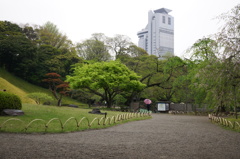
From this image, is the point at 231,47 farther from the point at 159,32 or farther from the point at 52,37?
the point at 159,32

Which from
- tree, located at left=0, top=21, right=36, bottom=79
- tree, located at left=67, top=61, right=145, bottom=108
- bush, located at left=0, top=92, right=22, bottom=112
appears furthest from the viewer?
tree, located at left=0, top=21, right=36, bottom=79

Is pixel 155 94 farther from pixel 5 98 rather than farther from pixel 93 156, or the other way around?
pixel 93 156

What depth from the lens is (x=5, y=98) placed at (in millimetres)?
12680

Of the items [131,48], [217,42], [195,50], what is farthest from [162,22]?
[217,42]

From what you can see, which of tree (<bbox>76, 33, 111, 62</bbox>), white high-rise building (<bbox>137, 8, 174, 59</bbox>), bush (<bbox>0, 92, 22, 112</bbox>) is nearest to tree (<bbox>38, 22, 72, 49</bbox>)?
tree (<bbox>76, 33, 111, 62</bbox>)

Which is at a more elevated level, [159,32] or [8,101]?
[159,32]

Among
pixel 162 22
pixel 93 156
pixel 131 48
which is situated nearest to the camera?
pixel 93 156

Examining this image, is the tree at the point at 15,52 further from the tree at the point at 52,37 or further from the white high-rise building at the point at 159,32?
the white high-rise building at the point at 159,32

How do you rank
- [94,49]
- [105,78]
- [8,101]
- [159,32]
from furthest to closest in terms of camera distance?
[159,32] < [94,49] < [105,78] < [8,101]

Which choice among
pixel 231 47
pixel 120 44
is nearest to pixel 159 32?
pixel 120 44

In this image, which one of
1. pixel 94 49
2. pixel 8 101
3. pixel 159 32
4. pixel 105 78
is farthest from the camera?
pixel 159 32

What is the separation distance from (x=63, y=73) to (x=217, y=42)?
125 ft

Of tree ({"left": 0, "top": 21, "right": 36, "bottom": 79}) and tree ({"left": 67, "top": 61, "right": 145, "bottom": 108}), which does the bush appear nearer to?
tree ({"left": 67, "top": 61, "right": 145, "bottom": 108})

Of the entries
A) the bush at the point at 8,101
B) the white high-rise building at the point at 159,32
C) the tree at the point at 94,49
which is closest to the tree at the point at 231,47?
the bush at the point at 8,101
